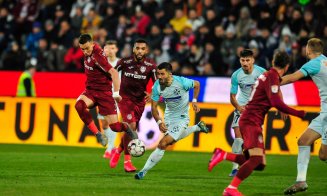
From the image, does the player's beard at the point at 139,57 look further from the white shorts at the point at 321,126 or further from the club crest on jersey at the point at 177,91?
the white shorts at the point at 321,126

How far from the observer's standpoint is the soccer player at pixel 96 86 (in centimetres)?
1388

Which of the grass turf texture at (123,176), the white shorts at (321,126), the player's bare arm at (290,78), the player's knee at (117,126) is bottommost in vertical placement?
the grass turf texture at (123,176)

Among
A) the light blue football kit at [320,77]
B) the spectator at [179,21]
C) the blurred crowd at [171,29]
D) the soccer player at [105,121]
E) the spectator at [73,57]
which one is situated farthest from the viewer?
the spectator at [73,57]

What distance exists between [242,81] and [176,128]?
1.56 meters

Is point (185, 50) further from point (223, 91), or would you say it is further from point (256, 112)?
point (256, 112)

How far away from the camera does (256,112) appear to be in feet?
34.6

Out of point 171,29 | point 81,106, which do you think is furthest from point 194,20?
point 81,106

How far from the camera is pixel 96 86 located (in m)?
14.5

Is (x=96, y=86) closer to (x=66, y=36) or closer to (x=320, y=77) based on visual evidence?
(x=320, y=77)

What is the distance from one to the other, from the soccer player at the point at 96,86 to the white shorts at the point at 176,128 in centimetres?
116

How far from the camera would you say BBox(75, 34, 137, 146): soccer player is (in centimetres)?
1388

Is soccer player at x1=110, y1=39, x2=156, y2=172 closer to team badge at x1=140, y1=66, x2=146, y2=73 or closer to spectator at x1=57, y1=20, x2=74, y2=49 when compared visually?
team badge at x1=140, y1=66, x2=146, y2=73

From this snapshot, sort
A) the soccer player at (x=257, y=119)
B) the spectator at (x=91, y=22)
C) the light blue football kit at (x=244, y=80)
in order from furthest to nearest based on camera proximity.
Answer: the spectator at (x=91, y=22) < the light blue football kit at (x=244, y=80) < the soccer player at (x=257, y=119)

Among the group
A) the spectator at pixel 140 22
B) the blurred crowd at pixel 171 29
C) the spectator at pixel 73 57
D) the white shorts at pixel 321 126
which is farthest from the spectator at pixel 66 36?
the white shorts at pixel 321 126
